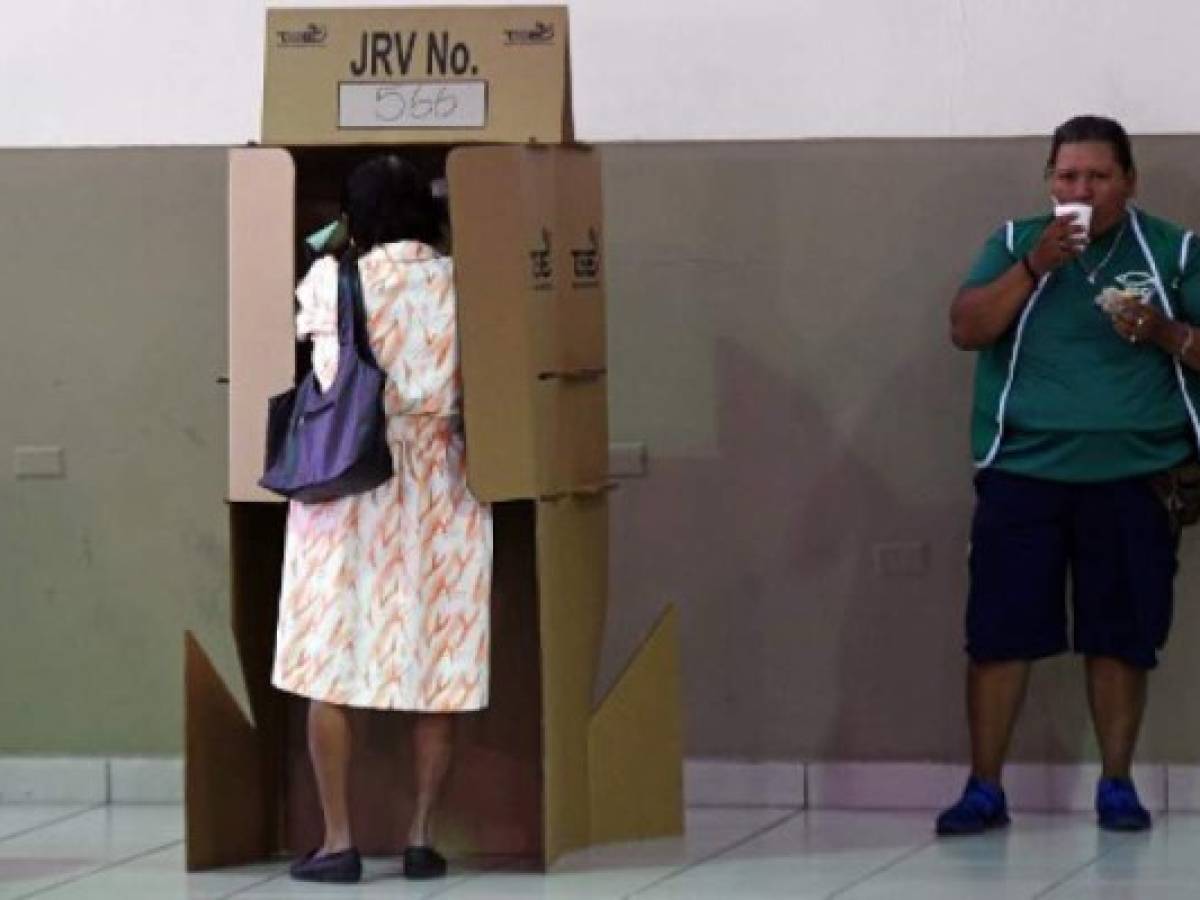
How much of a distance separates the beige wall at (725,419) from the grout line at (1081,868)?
1.54 feet

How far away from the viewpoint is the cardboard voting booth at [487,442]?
6.73 meters

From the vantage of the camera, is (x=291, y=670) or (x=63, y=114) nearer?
(x=291, y=670)

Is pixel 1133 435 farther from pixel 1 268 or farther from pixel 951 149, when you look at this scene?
pixel 1 268

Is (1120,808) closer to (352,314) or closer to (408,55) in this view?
(352,314)

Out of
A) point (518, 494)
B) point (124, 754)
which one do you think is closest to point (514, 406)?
point (518, 494)

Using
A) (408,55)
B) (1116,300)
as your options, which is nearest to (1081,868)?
(1116,300)

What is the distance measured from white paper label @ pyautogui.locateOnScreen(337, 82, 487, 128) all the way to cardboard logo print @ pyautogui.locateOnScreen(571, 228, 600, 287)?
41 centimetres

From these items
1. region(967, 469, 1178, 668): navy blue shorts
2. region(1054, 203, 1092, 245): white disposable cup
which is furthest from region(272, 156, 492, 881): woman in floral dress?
region(1054, 203, 1092, 245): white disposable cup

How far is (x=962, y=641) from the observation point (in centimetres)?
766

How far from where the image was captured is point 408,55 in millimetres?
6902

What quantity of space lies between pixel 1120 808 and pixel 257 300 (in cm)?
221

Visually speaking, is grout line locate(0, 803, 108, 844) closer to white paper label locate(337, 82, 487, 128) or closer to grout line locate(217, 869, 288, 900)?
grout line locate(217, 869, 288, 900)

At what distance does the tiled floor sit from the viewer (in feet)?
21.7

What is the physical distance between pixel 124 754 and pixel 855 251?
213 cm
